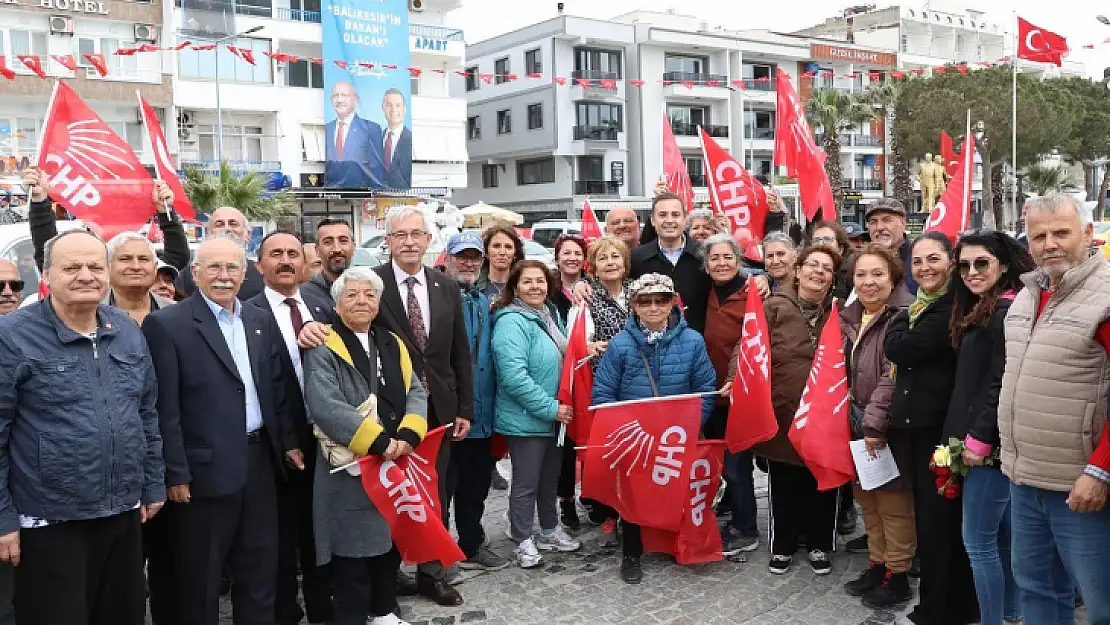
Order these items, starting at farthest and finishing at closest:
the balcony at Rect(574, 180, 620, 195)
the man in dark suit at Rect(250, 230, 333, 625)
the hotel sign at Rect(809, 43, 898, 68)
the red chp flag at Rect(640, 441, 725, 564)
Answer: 1. the hotel sign at Rect(809, 43, 898, 68)
2. the balcony at Rect(574, 180, 620, 195)
3. the red chp flag at Rect(640, 441, 725, 564)
4. the man in dark suit at Rect(250, 230, 333, 625)

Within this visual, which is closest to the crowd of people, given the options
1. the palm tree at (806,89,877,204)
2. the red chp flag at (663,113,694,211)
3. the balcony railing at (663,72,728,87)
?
the red chp flag at (663,113,694,211)

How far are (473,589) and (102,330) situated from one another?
107 inches

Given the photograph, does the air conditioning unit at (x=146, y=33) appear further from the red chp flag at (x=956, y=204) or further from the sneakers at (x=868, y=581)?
the sneakers at (x=868, y=581)

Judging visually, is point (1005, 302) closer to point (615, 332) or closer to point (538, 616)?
point (615, 332)

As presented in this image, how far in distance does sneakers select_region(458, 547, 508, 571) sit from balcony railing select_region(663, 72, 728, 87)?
4400 centimetres

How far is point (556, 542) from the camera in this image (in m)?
5.96

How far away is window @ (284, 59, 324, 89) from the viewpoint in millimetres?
35188

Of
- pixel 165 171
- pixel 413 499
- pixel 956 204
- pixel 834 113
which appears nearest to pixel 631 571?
pixel 413 499

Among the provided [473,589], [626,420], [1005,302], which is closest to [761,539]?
[626,420]

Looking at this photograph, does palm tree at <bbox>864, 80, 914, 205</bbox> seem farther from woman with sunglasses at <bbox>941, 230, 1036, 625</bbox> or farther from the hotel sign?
woman with sunglasses at <bbox>941, 230, 1036, 625</bbox>

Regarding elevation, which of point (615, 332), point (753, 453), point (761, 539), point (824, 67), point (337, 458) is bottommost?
point (761, 539)

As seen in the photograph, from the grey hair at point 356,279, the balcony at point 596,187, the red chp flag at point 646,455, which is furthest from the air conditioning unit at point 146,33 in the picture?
the red chp flag at point 646,455

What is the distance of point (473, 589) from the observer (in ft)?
17.5

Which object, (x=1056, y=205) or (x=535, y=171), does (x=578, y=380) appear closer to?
(x=1056, y=205)
